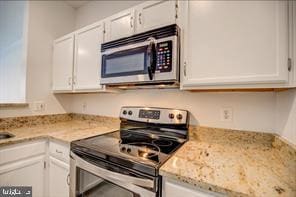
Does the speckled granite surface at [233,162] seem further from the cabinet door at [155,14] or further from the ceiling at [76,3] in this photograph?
the ceiling at [76,3]

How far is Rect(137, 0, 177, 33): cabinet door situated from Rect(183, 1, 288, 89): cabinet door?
0.13 m

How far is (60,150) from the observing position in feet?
4.50

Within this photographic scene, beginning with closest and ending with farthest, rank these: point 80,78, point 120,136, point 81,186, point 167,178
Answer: point 167,178 < point 81,186 < point 120,136 < point 80,78

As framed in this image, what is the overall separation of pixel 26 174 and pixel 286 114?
6.36 feet

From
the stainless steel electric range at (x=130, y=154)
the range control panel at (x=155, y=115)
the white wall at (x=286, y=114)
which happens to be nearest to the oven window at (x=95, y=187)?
the stainless steel electric range at (x=130, y=154)

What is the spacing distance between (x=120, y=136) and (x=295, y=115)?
1200 millimetres

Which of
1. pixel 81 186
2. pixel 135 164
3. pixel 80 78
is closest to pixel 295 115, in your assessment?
pixel 135 164

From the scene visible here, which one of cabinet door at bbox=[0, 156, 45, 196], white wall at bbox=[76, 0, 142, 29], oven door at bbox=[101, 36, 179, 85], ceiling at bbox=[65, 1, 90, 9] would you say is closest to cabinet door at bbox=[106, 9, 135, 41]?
oven door at bbox=[101, 36, 179, 85]

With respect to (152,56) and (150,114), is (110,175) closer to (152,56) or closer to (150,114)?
(150,114)

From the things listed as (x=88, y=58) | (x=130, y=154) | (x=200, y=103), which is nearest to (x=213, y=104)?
(x=200, y=103)

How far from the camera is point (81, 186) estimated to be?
1.20m

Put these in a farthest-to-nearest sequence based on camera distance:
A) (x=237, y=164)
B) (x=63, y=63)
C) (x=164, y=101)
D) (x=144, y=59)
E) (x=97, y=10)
A: (x=97, y=10), (x=63, y=63), (x=164, y=101), (x=144, y=59), (x=237, y=164)

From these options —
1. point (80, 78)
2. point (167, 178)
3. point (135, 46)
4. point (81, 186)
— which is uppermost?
point (135, 46)

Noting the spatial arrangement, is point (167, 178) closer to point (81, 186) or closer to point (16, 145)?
point (81, 186)
